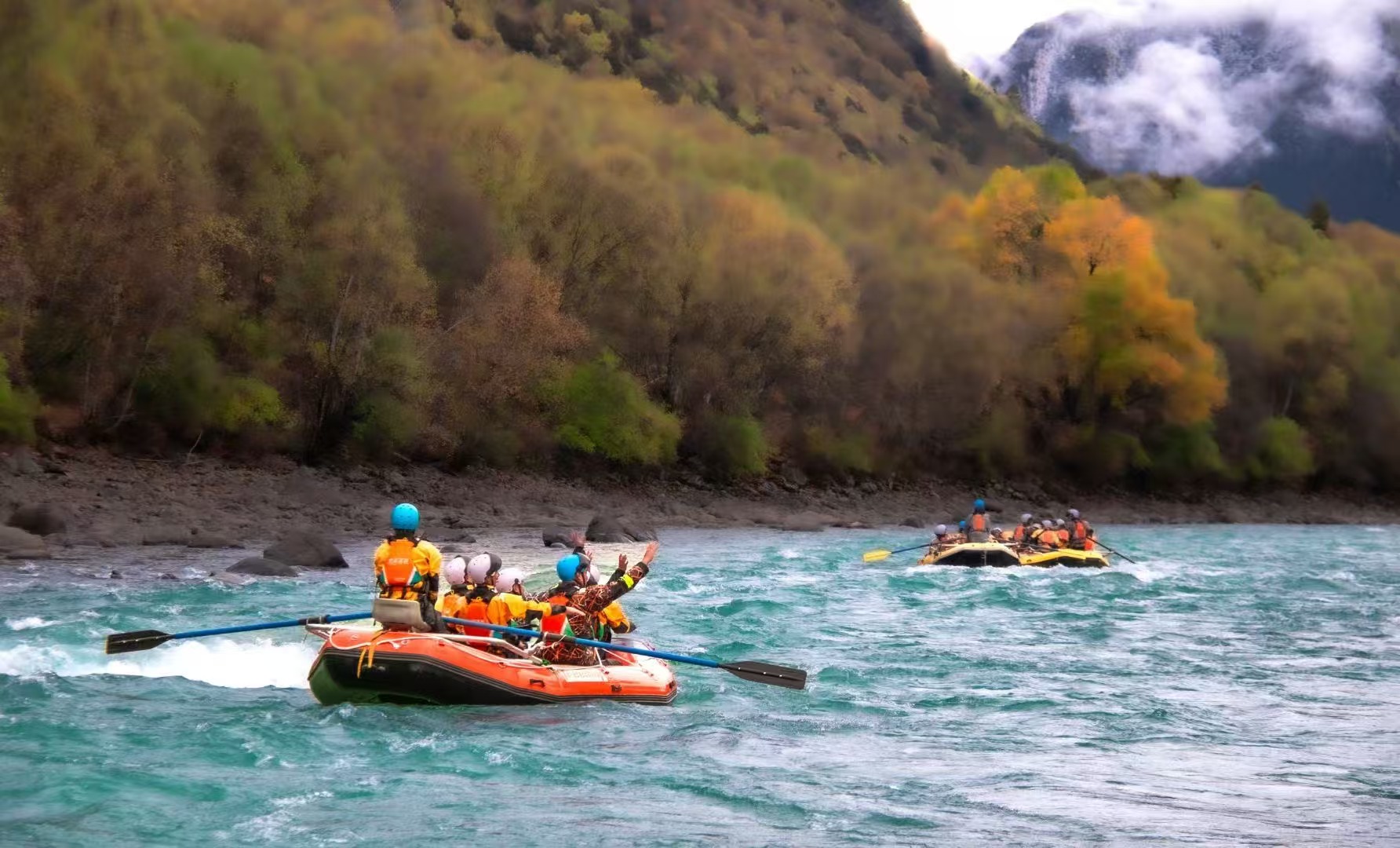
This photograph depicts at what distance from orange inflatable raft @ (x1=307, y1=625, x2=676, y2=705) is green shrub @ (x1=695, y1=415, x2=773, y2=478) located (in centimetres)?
3540

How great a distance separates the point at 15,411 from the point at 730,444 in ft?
77.7

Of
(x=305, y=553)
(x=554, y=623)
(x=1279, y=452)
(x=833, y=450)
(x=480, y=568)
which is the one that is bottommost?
(x=305, y=553)

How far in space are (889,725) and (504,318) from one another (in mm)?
29007

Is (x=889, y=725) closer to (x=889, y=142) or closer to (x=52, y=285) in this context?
(x=52, y=285)

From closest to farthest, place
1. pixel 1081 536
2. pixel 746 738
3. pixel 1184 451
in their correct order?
pixel 746 738 < pixel 1081 536 < pixel 1184 451

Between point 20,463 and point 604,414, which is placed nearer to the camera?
point 20,463

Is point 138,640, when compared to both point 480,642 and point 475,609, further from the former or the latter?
point 480,642

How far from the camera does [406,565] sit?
49.3 feet

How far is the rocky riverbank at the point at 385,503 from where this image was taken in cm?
3253

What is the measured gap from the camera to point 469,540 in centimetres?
3566

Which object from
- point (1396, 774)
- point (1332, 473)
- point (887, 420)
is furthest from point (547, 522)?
point (1332, 473)

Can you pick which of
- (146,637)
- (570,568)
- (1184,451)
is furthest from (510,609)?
(1184,451)

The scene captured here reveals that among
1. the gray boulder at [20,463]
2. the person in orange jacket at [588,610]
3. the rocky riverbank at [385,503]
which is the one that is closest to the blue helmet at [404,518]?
the person in orange jacket at [588,610]

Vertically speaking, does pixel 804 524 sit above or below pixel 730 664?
below
